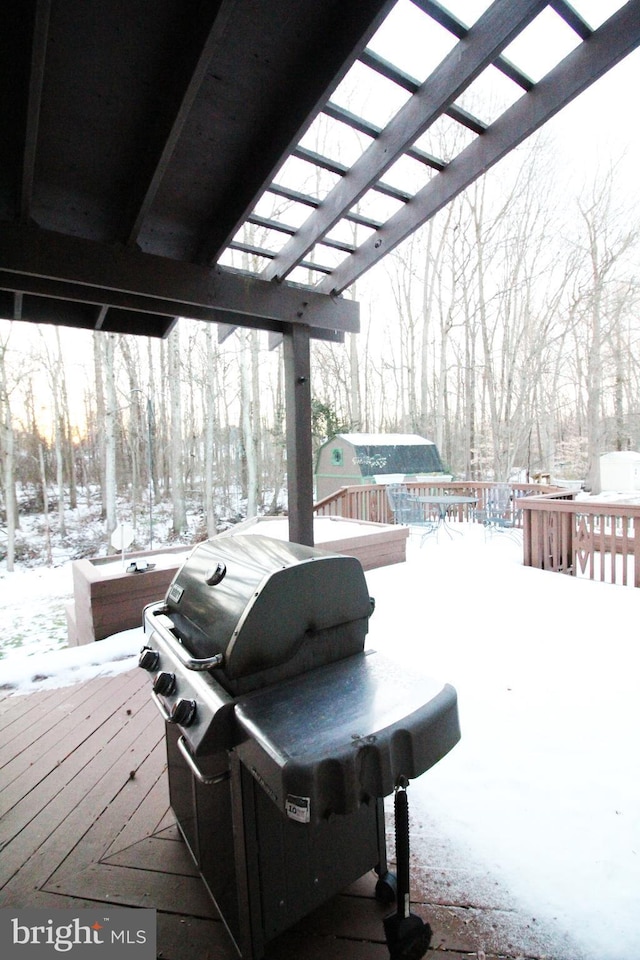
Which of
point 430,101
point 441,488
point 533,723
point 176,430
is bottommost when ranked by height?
point 533,723

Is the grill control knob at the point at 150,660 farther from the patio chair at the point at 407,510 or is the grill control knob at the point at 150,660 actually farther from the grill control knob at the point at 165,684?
the patio chair at the point at 407,510

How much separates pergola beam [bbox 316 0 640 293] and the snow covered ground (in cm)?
242

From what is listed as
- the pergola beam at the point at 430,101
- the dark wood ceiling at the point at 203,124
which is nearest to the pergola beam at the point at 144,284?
the dark wood ceiling at the point at 203,124

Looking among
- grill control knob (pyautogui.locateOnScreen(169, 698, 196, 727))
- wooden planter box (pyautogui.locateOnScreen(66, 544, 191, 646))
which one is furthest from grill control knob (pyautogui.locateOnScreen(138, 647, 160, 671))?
wooden planter box (pyautogui.locateOnScreen(66, 544, 191, 646))

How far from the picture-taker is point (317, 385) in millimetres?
17141

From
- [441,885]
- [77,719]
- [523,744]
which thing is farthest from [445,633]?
[77,719]

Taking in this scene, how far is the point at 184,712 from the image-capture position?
102 centimetres

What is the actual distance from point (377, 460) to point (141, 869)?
359 inches

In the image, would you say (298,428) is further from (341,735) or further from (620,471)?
(620,471)

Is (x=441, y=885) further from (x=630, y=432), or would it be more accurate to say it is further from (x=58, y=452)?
(x=630, y=432)

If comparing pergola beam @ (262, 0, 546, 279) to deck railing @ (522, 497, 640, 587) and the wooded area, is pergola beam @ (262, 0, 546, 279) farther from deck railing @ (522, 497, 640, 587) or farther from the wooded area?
the wooded area

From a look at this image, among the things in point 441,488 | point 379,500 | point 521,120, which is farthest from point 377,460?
point 521,120

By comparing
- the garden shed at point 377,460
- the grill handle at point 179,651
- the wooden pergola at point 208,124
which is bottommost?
the grill handle at point 179,651

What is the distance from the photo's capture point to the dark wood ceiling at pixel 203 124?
5.40ft
